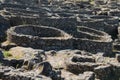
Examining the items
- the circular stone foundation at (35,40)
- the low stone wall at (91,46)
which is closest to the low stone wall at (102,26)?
the low stone wall at (91,46)

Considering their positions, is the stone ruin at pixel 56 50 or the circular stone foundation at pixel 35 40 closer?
the stone ruin at pixel 56 50

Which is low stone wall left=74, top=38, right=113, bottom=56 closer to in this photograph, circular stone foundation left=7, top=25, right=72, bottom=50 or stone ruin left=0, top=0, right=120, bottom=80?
stone ruin left=0, top=0, right=120, bottom=80

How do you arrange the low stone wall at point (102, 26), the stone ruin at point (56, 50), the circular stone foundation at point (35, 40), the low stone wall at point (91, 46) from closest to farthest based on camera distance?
the stone ruin at point (56, 50)
the circular stone foundation at point (35, 40)
the low stone wall at point (91, 46)
the low stone wall at point (102, 26)

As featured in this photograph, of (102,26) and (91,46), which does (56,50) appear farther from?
(102,26)

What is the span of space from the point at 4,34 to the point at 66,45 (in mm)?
4675

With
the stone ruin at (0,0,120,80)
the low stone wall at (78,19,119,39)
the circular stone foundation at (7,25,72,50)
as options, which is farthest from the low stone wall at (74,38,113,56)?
the low stone wall at (78,19,119,39)

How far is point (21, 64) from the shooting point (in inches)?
789

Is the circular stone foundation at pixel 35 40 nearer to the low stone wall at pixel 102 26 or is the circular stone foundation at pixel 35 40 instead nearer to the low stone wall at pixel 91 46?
the low stone wall at pixel 91 46

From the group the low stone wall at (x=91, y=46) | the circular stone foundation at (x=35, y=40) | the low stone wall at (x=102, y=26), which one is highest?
the circular stone foundation at (x=35, y=40)

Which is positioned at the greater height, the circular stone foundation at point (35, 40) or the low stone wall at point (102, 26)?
the circular stone foundation at point (35, 40)

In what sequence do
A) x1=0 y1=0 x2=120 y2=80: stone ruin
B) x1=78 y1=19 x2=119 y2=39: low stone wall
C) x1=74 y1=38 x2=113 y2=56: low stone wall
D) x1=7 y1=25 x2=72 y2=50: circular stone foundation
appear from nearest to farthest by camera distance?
x1=0 y1=0 x2=120 y2=80: stone ruin → x1=7 y1=25 x2=72 y2=50: circular stone foundation → x1=74 y1=38 x2=113 y2=56: low stone wall → x1=78 y1=19 x2=119 y2=39: low stone wall

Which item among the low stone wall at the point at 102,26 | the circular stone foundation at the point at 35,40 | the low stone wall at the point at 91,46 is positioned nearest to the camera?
the circular stone foundation at the point at 35,40

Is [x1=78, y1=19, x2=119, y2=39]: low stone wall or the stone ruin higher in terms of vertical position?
the stone ruin

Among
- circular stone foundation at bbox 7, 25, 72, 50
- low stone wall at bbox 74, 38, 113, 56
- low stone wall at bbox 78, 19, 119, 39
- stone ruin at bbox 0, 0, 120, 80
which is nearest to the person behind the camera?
stone ruin at bbox 0, 0, 120, 80
